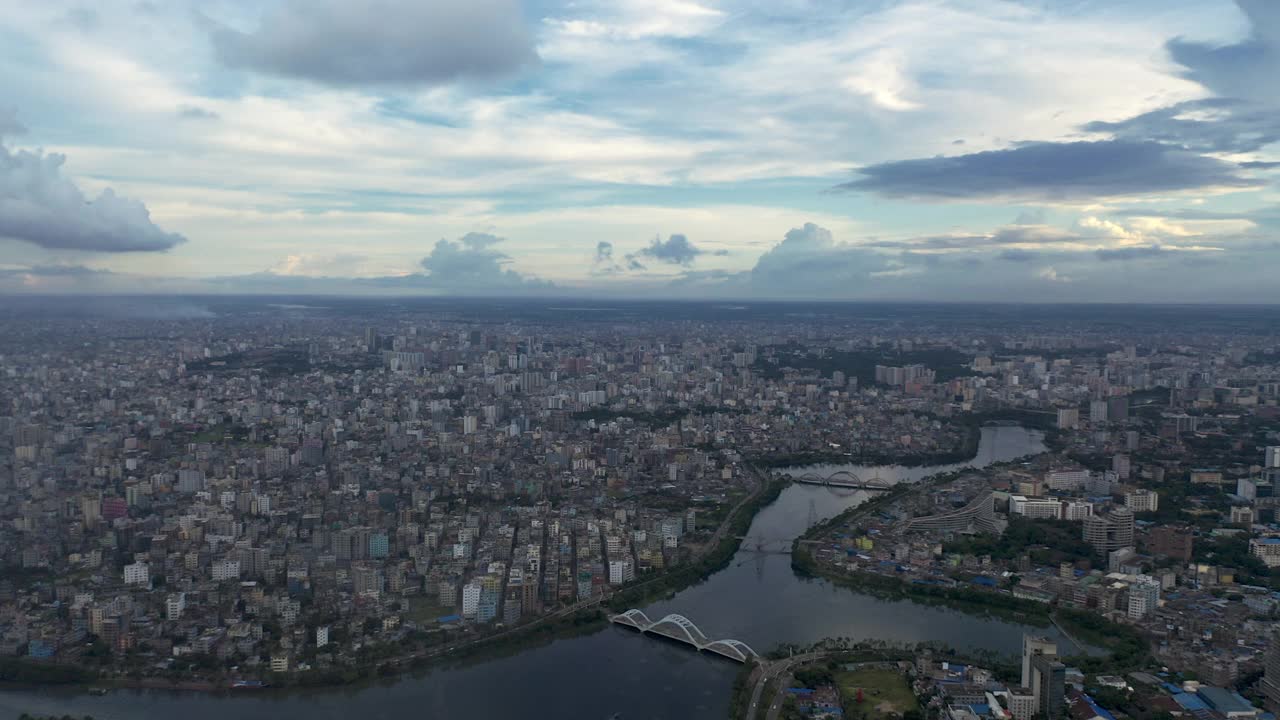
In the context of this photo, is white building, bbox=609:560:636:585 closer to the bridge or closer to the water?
the water

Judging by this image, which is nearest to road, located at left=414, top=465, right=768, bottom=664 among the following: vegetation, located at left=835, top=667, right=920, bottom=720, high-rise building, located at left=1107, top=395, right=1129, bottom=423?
vegetation, located at left=835, top=667, right=920, bottom=720

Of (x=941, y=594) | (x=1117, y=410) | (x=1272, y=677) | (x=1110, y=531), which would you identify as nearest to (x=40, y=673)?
(x=941, y=594)

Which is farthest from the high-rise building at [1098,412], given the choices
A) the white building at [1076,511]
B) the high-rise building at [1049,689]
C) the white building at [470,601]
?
the white building at [470,601]

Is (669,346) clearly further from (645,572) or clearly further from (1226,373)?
(645,572)

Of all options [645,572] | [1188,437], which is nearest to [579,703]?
[645,572]

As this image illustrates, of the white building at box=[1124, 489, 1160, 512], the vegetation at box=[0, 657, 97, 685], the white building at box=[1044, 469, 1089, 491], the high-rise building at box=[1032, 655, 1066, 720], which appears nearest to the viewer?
the high-rise building at box=[1032, 655, 1066, 720]
